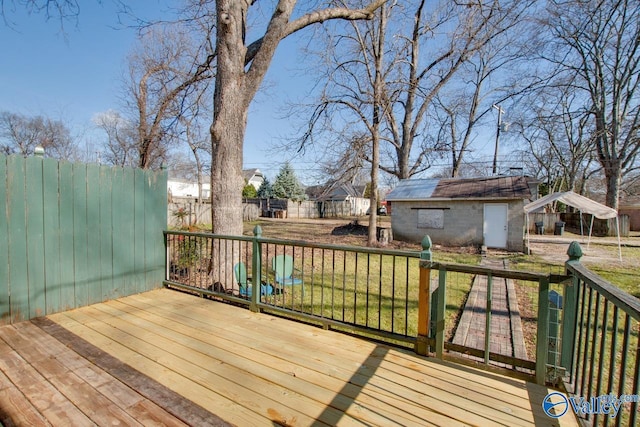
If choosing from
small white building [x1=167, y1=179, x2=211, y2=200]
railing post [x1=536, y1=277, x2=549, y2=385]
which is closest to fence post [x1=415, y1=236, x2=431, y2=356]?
railing post [x1=536, y1=277, x2=549, y2=385]

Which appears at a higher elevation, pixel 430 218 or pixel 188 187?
pixel 188 187

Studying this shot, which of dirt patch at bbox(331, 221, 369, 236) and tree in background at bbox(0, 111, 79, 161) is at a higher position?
tree in background at bbox(0, 111, 79, 161)

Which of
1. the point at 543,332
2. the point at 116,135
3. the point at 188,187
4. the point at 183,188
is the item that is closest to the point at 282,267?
the point at 543,332

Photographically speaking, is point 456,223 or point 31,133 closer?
point 456,223

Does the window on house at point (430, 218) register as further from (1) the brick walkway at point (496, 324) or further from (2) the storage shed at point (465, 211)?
(1) the brick walkway at point (496, 324)

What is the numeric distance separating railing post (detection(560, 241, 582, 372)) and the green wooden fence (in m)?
4.55

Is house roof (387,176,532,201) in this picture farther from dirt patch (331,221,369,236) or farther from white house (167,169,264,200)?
white house (167,169,264,200)

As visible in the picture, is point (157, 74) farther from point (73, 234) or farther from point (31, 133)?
point (31, 133)

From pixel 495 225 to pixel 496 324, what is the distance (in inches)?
336

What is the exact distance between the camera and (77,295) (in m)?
3.46

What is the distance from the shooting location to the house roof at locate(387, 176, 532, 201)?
37.1 feet

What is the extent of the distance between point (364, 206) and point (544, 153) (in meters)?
19.8

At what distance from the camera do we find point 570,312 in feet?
6.66

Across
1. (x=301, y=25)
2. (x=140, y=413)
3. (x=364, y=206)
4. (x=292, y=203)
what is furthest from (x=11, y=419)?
(x=364, y=206)
